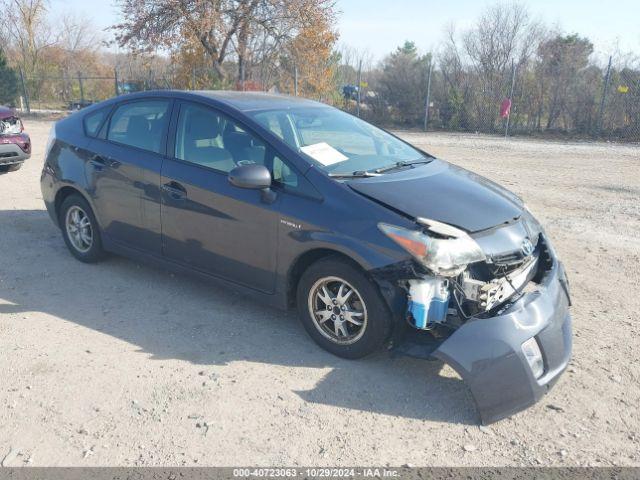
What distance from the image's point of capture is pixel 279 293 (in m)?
4.02

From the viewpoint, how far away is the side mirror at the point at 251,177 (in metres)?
3.83

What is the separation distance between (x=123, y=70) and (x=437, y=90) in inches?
645

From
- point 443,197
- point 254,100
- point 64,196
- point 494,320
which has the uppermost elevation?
point 254,100

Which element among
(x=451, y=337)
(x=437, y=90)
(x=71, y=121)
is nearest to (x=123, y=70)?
(x=437, y=90)

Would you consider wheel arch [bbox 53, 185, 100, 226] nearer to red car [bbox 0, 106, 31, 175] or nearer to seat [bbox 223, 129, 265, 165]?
seat [bbox 223, 129, 265, 165]

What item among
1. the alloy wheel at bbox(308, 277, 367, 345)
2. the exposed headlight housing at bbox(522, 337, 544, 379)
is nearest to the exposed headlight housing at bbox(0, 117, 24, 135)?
the alloy wheel at bbox(308, 277, 367, 345)

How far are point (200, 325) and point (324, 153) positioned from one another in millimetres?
1616

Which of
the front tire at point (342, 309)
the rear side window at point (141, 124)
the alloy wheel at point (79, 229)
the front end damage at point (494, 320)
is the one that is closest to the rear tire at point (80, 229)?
the alloy wheel at point (79, 229)

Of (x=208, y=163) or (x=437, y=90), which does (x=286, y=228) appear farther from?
(x=437, y=90)

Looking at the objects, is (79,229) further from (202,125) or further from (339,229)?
(339,229)

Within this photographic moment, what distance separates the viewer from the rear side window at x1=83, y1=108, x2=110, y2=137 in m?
5.32

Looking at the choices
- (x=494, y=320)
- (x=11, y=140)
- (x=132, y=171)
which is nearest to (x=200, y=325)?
(x=132, y=171)

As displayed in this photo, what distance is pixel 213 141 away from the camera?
4410 millimetres

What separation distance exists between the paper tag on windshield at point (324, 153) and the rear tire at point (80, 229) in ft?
7.99
